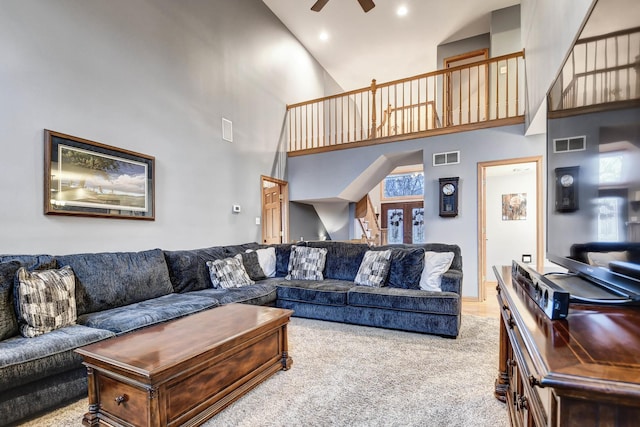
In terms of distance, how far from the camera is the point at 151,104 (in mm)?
3670

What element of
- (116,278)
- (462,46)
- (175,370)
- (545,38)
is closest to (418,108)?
(545,38)

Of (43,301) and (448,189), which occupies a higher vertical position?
→ (448,189)

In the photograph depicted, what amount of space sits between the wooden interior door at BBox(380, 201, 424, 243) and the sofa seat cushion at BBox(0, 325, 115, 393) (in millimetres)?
9107

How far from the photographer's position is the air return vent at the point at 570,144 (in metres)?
1.40

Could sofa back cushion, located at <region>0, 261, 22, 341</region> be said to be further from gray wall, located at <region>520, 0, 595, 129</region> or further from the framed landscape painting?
gray wall, located at <region>520, 0, 595, 129</region>

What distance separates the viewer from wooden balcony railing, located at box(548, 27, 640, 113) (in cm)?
102

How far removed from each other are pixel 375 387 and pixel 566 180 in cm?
163

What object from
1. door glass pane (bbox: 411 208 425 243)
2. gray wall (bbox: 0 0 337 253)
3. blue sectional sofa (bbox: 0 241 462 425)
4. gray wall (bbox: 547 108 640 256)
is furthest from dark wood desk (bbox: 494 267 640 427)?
door glass pane (bbox: 411 208 425 243)

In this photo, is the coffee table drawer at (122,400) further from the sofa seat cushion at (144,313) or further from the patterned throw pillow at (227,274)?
the patterned throw pillow at (227,274)

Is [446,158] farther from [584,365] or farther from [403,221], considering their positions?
[403,221]

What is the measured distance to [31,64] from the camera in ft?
8.72

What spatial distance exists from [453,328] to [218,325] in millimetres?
2114

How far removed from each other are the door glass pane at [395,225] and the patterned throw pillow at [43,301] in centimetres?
909

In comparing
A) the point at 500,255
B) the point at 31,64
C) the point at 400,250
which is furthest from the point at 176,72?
the point at 500,255
